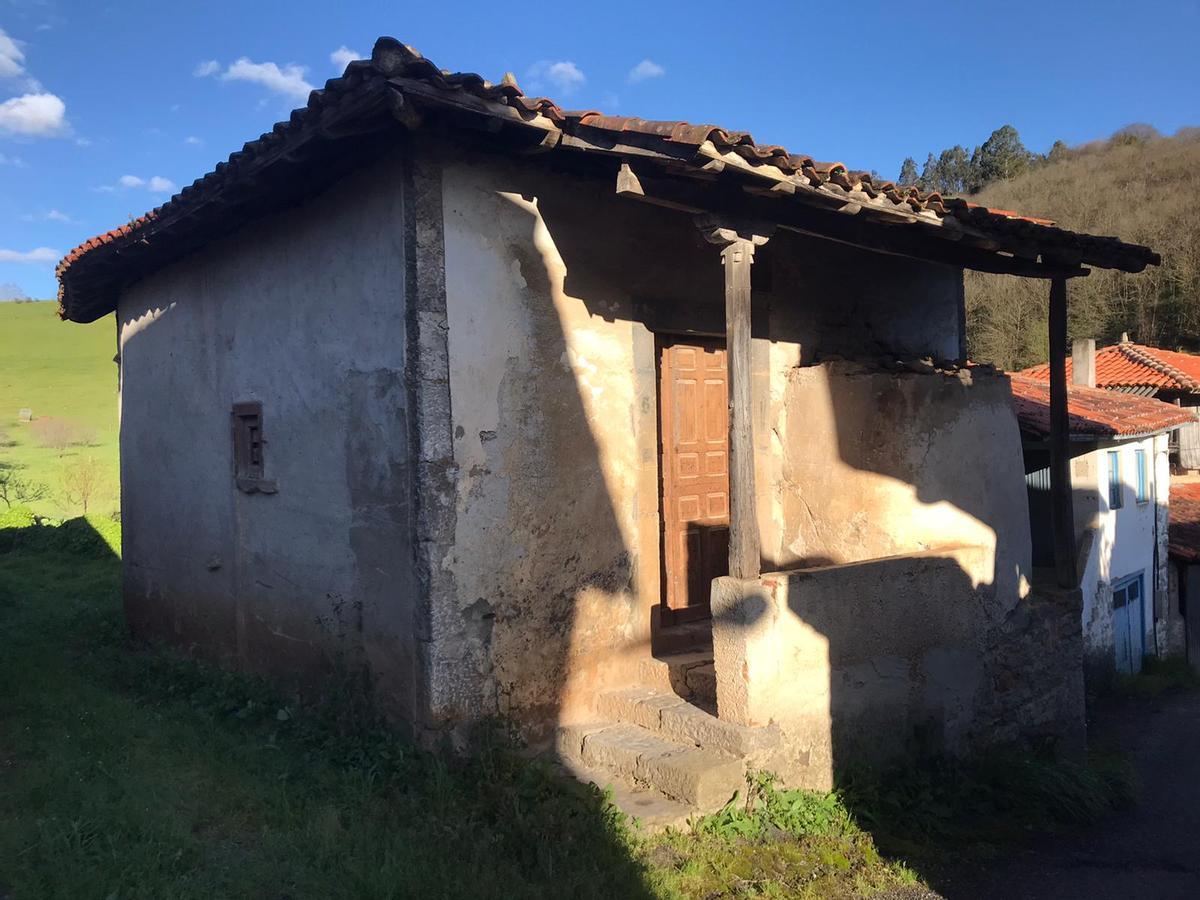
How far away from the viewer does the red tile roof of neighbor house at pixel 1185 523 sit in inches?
688

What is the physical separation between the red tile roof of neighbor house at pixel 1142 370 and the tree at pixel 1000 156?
32465 millimetres

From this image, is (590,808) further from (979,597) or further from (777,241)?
(777,241)

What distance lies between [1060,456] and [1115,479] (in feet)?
30.6

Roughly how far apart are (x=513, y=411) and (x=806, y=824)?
9.01 ft

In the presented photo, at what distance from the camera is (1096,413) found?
13.6 metres

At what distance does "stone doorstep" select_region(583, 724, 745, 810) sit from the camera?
4.34 metres

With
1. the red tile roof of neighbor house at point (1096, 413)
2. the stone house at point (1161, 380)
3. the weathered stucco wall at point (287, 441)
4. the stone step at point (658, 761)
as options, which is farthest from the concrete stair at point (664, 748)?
the stone house at point (1161, 380)

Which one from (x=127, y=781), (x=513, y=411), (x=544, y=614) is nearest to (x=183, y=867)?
(x=127, y=781)

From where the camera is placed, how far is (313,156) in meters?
4.66

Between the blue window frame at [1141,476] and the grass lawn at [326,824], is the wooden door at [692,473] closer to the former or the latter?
the grass lawn at [326,824]

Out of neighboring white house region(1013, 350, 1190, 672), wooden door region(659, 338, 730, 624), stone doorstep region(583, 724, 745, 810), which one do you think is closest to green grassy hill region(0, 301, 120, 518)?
wooden door region(659, 338, 730, 624)

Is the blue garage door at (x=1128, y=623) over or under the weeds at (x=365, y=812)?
under

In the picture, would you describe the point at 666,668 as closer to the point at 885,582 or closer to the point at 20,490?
the point at 885,582

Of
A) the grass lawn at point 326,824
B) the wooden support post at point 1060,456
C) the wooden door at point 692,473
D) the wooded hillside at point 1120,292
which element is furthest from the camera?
the wooded hillside at point 1120,292
